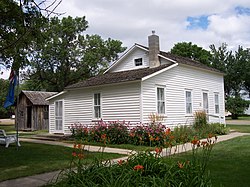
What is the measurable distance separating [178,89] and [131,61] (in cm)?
466

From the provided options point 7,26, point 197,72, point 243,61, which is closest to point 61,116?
point 197,72

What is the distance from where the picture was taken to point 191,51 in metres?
48.5

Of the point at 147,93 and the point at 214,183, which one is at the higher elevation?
the point at 147,93

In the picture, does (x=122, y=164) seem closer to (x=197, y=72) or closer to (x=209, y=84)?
(x=197, y=72)

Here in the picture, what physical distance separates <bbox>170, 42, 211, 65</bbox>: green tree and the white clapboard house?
86.2 ft

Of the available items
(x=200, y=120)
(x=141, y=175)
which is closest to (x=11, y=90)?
(x=141, y=175)

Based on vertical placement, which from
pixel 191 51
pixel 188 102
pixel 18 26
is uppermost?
pixel 191 51

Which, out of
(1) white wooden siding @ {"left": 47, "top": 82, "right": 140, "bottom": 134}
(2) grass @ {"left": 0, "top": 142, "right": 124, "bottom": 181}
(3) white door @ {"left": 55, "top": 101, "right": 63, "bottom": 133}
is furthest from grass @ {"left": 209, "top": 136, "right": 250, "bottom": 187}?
(3) white door @ {"left": 55, "top": 101, "right": 63, "bottom": 133}

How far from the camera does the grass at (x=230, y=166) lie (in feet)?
20.8

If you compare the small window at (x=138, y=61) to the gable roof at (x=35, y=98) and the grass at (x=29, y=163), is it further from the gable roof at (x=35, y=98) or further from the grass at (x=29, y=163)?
the gable roof at (x=35, y=98)

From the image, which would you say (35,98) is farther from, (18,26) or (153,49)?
(18,26)

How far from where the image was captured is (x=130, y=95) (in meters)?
16.0

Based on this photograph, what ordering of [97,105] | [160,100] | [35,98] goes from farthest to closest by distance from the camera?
1. [35,98]
2. [97,105]
3. [160,100]

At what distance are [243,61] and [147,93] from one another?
3951cm
